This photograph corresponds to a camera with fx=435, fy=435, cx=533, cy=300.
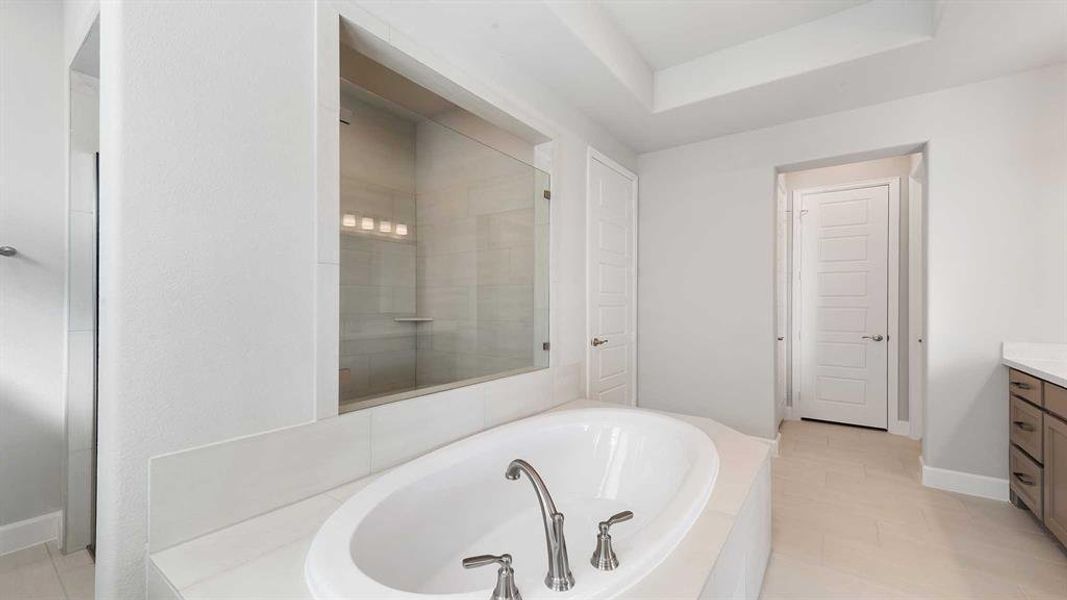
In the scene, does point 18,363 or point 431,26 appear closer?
point 18,363

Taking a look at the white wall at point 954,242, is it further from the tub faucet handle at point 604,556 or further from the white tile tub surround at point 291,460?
the tub faucet handle at point 604,556

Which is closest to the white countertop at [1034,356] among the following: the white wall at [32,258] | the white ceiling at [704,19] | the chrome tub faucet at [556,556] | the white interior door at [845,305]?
the white interior door at [845,305]

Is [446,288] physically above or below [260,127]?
below

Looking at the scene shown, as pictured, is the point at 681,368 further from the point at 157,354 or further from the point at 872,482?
the point at 157,354

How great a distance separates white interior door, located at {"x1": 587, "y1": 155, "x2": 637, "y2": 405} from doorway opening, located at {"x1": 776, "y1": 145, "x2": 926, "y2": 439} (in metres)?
1.22

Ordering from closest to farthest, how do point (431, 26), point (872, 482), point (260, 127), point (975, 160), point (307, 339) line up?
point (260, 127)
point (307, 339)
point (431, 26)
point (975, 160)
point (872, 482)

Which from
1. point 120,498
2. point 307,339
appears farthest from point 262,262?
point 120,498

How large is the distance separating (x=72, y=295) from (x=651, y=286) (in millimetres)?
3361

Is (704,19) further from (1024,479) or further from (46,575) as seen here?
(46,575)

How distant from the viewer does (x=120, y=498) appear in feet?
3.31

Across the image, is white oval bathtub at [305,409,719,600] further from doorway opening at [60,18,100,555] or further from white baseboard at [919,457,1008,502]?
white baseboard at [919,457,1008,502]

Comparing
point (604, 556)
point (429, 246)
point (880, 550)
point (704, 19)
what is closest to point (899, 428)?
point (880, 550)

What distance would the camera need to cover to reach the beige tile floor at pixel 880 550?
1.60 m

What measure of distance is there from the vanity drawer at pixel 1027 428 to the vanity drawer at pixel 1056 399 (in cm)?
12
